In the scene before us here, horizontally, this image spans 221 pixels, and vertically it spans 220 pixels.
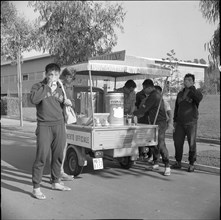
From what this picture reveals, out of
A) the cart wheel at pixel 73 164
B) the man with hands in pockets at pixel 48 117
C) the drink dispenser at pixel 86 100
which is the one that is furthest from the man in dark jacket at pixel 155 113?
the man with hands in pockets at pixel 48 117

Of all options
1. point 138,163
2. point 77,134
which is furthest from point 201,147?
point 77,134

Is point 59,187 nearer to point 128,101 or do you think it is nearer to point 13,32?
point 128,101

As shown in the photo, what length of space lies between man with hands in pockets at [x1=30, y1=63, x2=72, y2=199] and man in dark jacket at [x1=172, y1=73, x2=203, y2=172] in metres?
2.32

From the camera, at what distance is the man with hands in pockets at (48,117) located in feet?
13.0

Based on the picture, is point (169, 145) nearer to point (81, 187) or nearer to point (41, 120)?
point (81, 187)

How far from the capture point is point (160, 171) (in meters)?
5.82

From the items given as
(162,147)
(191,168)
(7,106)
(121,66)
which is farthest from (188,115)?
(7,106)

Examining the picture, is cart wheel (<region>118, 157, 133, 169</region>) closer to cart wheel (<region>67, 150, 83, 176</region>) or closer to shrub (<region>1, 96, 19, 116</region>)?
cart wheel (<region>67, 150, 83, 176</region>)

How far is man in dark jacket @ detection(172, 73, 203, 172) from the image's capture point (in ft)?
18.1

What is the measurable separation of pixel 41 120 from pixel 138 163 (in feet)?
10.3

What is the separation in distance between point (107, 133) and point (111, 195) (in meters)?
1.20

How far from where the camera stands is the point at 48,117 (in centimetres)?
414

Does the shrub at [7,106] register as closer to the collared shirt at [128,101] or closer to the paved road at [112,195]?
the paved road at [112,195]

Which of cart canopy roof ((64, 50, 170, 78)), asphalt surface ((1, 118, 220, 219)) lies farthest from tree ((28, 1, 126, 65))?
asphalt surface ((1, 118, 220, 219))
